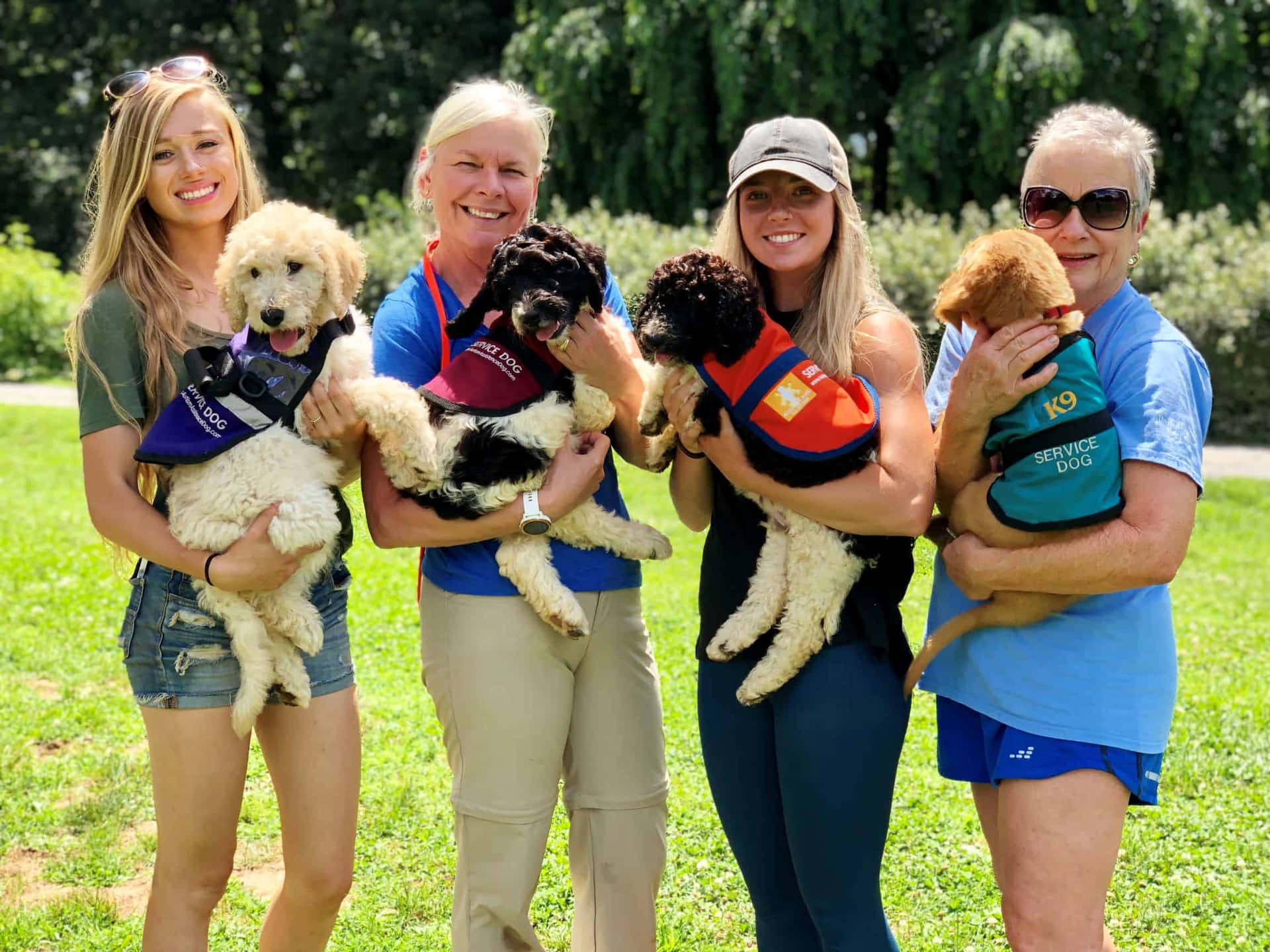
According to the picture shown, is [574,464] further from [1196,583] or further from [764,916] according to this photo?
[1196,583]

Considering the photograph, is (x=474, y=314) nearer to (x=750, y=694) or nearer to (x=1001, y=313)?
(x=750, y=694)

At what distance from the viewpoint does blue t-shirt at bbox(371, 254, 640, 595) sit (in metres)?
3.04

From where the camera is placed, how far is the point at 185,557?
284cm

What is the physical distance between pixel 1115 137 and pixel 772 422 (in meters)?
1.09

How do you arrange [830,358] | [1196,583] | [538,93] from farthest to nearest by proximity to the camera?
[538,93] → [1196,583] → [830,358]

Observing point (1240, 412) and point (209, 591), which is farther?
point (1240, 412)

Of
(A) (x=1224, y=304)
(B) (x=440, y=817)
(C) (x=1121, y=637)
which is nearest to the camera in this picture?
(C) (x=1121, y=637)

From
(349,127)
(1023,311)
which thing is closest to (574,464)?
(1023,311)

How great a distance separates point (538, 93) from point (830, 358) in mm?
19316

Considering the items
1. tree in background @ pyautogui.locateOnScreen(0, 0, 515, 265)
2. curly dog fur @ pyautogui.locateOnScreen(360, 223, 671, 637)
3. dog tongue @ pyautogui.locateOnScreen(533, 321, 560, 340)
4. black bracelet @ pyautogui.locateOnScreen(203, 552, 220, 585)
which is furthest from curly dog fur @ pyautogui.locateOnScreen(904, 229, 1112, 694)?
tree in background @ pyautogui.locateOnScreen(0, 0, 515, 265)

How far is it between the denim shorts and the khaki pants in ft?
1.66

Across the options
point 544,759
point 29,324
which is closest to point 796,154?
point 544,759

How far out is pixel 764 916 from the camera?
298 centimetres

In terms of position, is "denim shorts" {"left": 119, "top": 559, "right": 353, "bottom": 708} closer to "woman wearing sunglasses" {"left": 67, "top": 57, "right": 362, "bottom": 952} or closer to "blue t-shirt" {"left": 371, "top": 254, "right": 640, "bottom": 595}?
"woman wearing sunglasses" {"left": 67, "top": 57, "right": 362, "bottom": 952}
